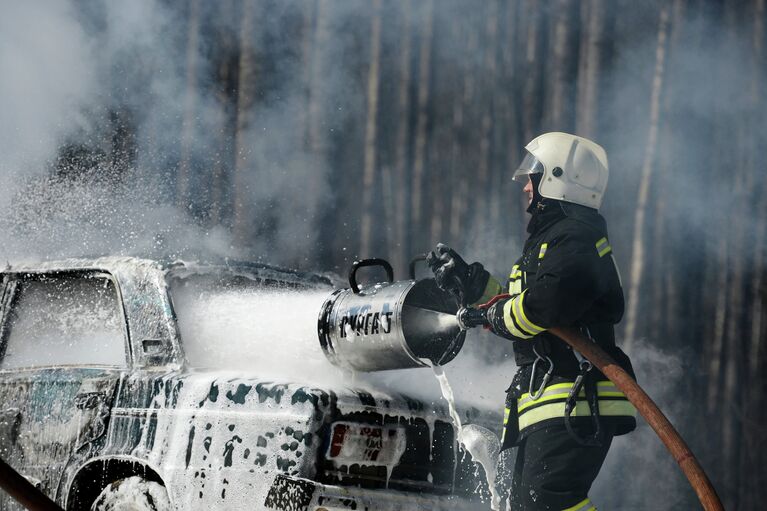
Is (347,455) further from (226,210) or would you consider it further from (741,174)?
(226,210)

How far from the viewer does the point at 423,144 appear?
23.8 feet

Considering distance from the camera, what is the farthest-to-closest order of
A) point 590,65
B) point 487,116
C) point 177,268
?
point 487,116 < point 590,65 < point 177,268

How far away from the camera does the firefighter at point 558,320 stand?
3.47 meters

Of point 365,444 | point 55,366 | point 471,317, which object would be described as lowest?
point 365,444

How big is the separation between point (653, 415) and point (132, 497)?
2.01 meters

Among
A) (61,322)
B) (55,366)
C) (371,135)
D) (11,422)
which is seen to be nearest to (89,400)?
(55,366)

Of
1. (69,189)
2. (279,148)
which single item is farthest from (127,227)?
(279,148)

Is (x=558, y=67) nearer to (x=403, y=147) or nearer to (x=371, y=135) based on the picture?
(x=403, y=147)

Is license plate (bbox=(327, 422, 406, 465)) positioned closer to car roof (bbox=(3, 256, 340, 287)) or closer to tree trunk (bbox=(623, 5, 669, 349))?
car roof (bbox=(3, 256, 340, 287))

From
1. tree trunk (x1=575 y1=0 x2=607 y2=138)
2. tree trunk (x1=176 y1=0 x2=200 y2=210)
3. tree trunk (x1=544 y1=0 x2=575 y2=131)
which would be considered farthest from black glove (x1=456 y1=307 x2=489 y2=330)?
tree trunk (x1=176 y1=0 x2=200 y2=210)

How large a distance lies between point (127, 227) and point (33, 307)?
343 centimetres

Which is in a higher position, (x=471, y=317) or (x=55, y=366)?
(x=471, y=317)

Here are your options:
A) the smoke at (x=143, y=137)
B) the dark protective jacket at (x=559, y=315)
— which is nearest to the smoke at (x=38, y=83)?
the smoke at (x=143, y=137)

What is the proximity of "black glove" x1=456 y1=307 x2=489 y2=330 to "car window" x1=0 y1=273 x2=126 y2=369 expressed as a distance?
1.62 meters
